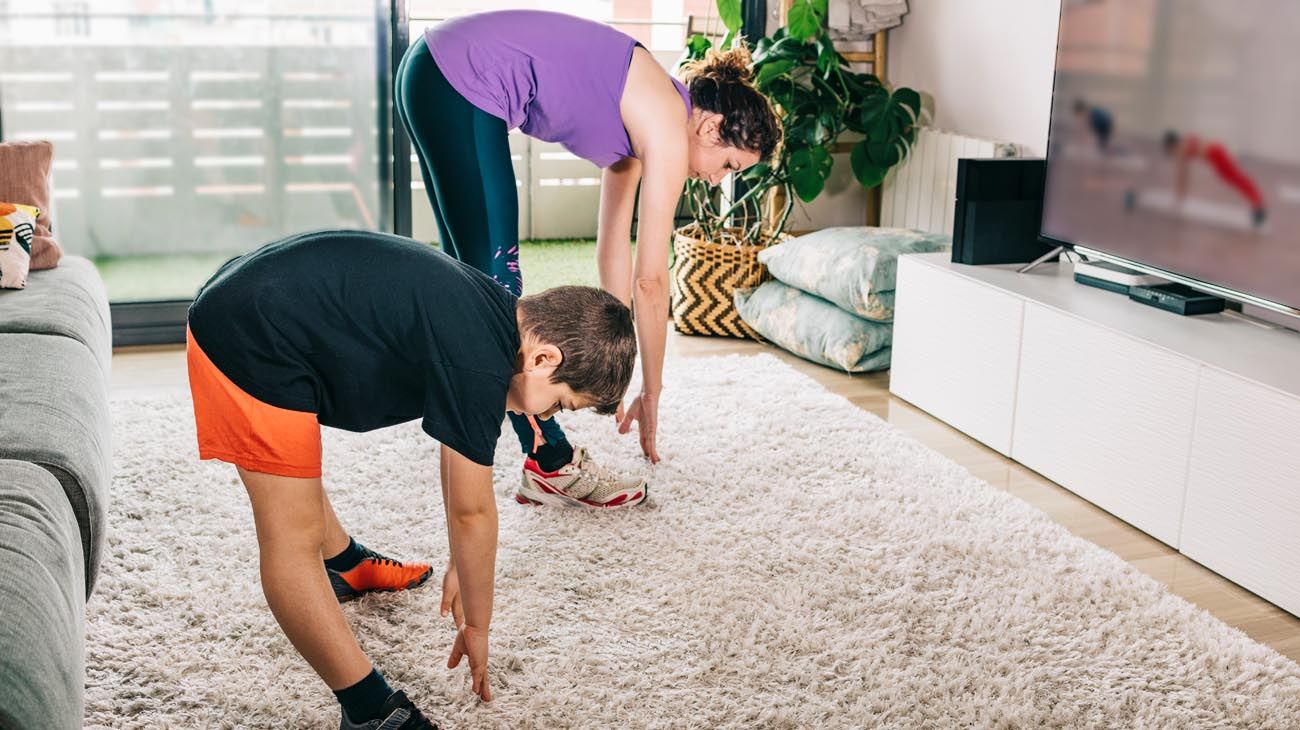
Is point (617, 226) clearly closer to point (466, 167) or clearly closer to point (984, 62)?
point (466, 167)

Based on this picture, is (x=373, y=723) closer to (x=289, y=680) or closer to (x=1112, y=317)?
(x=289, y=680)

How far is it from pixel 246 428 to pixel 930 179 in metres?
2.88

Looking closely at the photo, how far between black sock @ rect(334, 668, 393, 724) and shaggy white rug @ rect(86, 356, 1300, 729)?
0.52 feet

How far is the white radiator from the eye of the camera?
11.9 feet

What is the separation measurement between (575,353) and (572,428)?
5.00 ft

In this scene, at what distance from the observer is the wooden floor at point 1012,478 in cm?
210

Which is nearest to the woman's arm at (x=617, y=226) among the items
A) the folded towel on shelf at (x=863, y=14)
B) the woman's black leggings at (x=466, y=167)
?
the woman's black leggings at (x=466, y=167)

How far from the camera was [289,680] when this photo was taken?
1782 millimetres

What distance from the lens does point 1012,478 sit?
108 inches

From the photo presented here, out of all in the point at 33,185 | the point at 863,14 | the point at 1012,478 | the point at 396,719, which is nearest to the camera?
the point at 396,719

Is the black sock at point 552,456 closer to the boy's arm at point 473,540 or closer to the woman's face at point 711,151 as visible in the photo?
the woman's face at point 711,151

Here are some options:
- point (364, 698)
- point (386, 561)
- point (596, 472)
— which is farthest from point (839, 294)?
point (364, 698)

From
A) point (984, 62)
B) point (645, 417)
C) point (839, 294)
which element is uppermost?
point (984, 62)

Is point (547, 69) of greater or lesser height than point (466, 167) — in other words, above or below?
above
